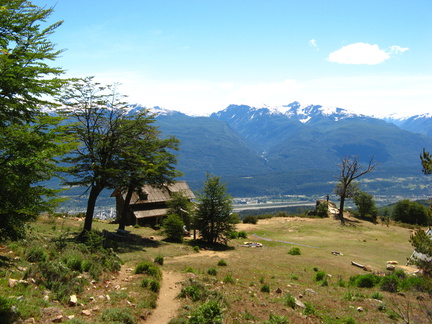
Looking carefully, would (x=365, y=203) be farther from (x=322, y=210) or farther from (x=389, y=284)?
(x=389, y=284)

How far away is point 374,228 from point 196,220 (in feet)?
111

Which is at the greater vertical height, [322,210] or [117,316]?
[117,316]

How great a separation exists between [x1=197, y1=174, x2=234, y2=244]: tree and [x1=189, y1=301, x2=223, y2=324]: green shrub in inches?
943

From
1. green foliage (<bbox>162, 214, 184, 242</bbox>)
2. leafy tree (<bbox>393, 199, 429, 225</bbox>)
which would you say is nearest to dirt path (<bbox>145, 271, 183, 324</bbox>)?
green foliage (<bbox>162, 214, 184, 242</bbox>)

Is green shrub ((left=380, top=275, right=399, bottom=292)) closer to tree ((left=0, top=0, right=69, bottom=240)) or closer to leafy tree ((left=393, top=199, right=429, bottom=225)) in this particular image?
tree ((left=0, top=0, right=69, bottom=240))

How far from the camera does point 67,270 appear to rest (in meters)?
11.7

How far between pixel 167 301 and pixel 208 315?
306cm

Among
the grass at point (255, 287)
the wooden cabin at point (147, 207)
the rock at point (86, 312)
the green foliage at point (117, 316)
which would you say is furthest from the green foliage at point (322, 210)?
the rock at point (86, 312)

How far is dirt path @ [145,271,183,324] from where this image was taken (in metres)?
10.6

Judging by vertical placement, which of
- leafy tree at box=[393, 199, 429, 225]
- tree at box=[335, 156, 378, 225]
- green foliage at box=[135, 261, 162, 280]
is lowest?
leafy tree at box=[393, 199, 429, 225]

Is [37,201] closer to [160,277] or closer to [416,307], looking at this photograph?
[160,277]

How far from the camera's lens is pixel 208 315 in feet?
32.5

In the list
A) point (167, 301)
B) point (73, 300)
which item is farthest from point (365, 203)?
point (73, 300)

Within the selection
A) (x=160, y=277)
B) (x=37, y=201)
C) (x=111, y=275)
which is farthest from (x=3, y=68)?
(x=160, y=277)
